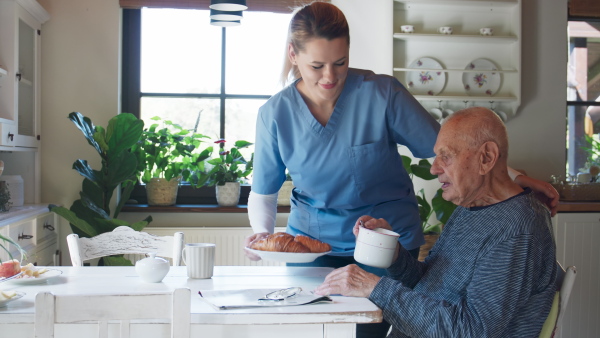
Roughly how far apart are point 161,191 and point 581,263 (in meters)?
2.33

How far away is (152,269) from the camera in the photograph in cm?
176

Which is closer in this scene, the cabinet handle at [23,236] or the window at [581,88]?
the cabinet handle at [23,236]

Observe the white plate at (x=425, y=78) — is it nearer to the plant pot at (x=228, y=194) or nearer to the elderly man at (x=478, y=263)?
the plant pot at (x=228, y=194)

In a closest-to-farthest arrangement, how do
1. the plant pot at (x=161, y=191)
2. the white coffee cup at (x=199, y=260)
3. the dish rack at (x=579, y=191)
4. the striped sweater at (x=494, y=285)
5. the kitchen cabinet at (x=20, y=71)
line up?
the striped sweater at (x=494, y=285) < the white coffee cup at (x=199, y=260) < the kitchen cabinet at (x=20, y=71) < the dish rack at (x=579, y=191) < the plant pot at (x=161, y=191)

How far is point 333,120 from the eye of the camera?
6.54 ft

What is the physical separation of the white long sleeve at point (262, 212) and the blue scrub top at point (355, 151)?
0.13 m

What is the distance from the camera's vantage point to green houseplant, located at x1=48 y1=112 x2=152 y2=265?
3485 millimetres

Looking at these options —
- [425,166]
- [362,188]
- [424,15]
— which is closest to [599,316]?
[425,166]

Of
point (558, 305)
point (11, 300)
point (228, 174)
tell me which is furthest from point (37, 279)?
point (228, 174)

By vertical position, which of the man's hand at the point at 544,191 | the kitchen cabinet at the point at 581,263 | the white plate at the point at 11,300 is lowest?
the kitchen cabinet at the point at 581,263

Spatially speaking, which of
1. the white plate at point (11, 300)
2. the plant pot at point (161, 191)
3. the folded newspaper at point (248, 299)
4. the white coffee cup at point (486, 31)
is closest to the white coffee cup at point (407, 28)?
the white coffee cup at point (486, 31)

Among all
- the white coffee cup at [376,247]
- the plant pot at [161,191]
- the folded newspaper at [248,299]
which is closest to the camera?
the folded newspaper at [248,299]

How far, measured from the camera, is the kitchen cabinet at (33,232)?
2.98 metres

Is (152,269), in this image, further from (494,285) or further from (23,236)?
(23,236)
